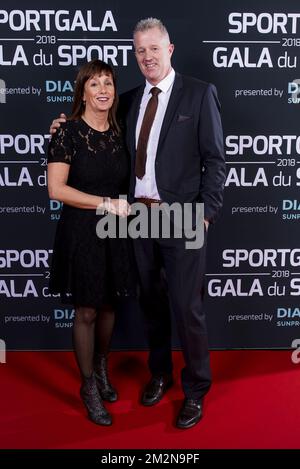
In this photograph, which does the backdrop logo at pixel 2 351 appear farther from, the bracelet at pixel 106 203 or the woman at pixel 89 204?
the bracelet at pixel 106 203

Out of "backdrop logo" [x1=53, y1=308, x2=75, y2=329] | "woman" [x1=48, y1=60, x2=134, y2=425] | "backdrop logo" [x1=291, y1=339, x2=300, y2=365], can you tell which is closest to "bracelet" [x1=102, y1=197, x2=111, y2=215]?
"woman" [x1=48, y1=60, x2=134, y2=425]

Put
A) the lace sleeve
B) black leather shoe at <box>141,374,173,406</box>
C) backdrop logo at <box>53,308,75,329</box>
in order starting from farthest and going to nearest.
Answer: backdrop logo at <box>53,308,75,329</box>, black leather shoe at <box>141,374,173,406</box>, the lace sleeve

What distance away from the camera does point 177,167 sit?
2287mm

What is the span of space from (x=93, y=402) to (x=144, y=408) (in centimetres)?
27

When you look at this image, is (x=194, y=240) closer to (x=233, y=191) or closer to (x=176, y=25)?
(x=233, y=191)

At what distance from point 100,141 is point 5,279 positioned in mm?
1232

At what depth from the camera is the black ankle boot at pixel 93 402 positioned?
7.89ft

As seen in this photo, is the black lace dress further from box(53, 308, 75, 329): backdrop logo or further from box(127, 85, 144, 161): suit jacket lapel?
box(53, 308, 75, 329): backdrop logo

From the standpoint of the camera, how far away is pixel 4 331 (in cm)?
316

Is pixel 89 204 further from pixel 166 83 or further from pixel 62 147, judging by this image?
pixel 166 83

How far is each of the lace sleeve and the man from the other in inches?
11.5

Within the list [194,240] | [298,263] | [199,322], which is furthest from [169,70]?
[298,263]

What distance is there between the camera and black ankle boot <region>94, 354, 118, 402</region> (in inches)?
102

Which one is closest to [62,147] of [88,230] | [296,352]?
[88,230]
